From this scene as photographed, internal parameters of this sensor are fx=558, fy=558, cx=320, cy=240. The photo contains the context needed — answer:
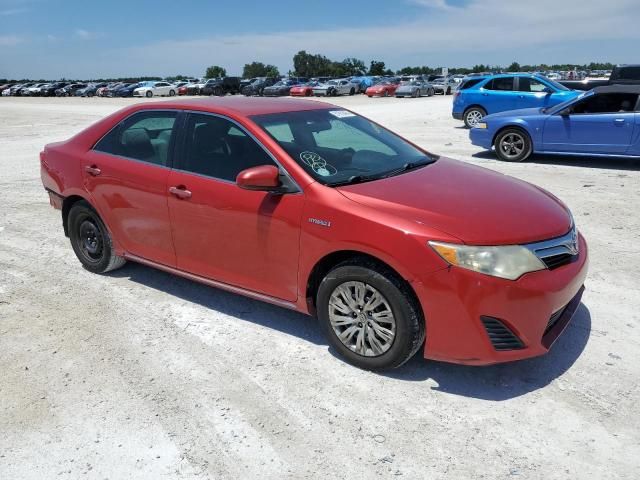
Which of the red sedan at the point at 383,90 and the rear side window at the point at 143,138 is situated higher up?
the rear side window at the point at 143,138

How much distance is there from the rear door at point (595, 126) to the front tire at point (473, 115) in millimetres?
5706

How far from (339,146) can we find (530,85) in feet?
40.7

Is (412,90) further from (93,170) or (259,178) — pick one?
(259,178)

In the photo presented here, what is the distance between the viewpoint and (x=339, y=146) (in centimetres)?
412

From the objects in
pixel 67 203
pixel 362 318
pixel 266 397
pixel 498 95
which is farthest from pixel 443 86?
pixel 266 397

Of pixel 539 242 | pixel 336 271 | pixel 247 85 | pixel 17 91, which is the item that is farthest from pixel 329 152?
pixel 17 91

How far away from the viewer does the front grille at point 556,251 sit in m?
3.16

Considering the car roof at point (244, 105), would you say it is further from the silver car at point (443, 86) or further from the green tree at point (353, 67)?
the green tree at point (353, 67)

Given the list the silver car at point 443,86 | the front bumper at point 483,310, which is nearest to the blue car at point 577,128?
the front bumper at point 483,310

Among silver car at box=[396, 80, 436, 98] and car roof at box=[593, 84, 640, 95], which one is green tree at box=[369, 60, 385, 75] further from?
car roof at box=[593, 84, 640, 95]

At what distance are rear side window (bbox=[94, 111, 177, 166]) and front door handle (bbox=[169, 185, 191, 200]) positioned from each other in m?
0.28

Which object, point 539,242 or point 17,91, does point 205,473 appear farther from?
point 17,91

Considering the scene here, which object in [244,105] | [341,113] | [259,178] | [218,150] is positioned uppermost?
[244,105]

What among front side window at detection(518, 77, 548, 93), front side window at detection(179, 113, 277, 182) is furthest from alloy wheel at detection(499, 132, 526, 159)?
front side window at detection(179, 113, 277, 182)
